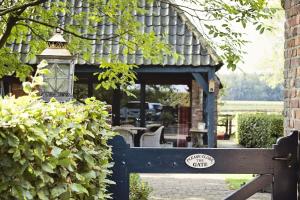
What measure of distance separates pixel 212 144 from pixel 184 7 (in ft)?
20.1

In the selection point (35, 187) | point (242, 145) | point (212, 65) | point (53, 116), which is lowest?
point (242, 145)

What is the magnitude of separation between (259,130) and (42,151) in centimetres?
1430

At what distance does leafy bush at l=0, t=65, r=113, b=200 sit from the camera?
1.85 meters

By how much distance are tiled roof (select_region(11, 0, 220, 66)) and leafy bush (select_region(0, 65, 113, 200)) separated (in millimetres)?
9988

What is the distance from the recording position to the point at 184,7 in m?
7.55

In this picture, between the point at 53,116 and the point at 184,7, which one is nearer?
the point at 53,116

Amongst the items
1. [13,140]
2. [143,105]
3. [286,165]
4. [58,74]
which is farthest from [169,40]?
[13,140]

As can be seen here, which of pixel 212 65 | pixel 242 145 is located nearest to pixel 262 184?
pixel 212 65

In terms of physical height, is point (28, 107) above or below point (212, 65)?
below

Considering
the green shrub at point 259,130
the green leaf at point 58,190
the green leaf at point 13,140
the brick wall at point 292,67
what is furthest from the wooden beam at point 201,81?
the green leaf at point 13,140

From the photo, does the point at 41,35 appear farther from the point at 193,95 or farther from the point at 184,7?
the point at 193,95

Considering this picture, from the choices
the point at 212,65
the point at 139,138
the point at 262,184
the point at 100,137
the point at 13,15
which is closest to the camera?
the point at 100,137

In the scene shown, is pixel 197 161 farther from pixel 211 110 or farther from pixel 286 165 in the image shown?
pixel 211 110

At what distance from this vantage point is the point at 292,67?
401 cm
